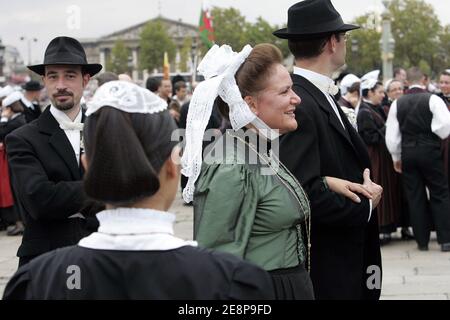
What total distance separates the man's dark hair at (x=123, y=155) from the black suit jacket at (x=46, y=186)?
208cm

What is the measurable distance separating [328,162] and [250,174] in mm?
785

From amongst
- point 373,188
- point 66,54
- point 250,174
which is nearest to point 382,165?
point 66,54

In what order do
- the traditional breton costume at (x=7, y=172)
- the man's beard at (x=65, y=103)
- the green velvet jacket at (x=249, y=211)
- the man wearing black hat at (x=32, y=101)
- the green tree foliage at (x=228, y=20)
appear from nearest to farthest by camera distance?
the green velvet jacket at (x=249, y=211) < the man's beard at (x=65, y=103) < the traditional breton costume at (x=7, y=172) < the man wearing black hat at (x=32, y=101) < the green tree foliage at (x=228, y=20)

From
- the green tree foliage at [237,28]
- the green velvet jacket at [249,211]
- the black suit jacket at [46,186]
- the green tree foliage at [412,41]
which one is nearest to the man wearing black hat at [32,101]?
the black suit jacket at [46,186]

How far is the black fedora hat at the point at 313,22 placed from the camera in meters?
4.35

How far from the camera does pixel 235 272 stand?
6.79ft

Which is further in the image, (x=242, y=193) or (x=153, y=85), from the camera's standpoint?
(x=153, y=85)

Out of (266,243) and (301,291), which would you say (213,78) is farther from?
(301,291)

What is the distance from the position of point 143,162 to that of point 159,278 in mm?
276

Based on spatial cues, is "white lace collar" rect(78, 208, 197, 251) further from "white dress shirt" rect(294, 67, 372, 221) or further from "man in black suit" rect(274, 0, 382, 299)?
"white dress shirt" rect(294, 67, 372, 221)

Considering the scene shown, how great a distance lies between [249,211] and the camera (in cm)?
334

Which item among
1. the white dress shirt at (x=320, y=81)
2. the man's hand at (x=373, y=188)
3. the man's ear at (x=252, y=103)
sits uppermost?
the white dress shirt at (x=320, y=81)

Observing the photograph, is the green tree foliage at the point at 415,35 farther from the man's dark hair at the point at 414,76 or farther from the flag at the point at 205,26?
the man's dark hair at the point at 414,76

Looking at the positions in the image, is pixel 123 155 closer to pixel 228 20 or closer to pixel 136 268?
pixel 136 268
